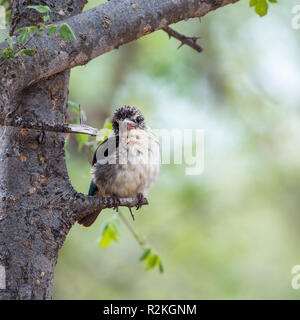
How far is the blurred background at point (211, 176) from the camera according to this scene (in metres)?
7.57

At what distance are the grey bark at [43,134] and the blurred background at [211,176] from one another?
12.7 ft

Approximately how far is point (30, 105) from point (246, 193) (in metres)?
5.38

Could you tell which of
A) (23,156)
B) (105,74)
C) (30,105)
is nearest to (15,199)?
(23,156)

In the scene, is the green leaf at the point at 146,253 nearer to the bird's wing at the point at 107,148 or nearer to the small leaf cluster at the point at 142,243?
the small leaf cluster at the point at 142,243

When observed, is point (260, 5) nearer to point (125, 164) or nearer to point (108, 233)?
point (125, 164)

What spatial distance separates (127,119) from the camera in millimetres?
4371

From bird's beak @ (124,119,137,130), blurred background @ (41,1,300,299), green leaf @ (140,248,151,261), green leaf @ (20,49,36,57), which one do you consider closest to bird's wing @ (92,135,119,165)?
bird's beak @ (124,119,137,130)

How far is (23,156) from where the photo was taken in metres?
3.20

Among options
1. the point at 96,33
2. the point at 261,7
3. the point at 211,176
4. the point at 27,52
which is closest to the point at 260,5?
the point at 261,7

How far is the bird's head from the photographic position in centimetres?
431

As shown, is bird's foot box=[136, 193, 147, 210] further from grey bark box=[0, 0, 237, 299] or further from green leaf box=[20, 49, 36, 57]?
green leaf box=[20, 49, 36, 57]

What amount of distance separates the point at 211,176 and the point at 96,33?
16.1ft

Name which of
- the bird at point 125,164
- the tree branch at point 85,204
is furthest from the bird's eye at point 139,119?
the tree branch at point 85,204

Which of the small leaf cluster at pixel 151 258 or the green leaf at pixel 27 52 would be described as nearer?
the green leaf at pixel 27 52
